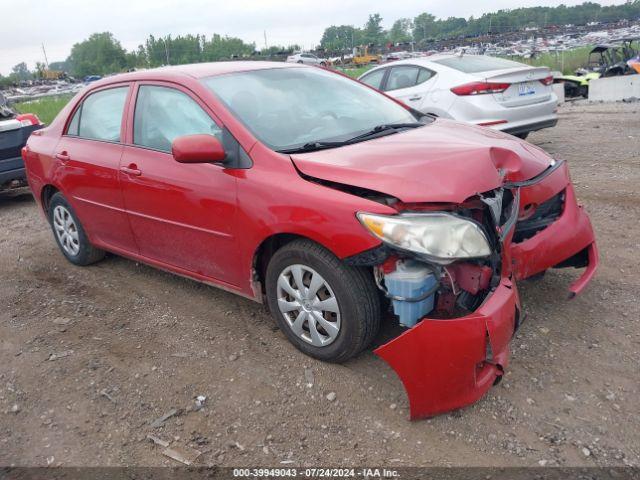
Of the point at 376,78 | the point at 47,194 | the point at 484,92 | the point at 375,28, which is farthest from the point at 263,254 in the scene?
the point at 375,28

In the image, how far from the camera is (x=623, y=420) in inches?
103

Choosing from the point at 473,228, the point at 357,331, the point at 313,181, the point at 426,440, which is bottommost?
the point at 426,440

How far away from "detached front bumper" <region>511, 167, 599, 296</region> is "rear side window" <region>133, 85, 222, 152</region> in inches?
74.9

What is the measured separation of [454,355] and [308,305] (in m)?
0.92

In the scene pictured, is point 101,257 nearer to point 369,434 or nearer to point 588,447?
point 369,434

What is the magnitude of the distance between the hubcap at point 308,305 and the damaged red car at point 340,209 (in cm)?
1

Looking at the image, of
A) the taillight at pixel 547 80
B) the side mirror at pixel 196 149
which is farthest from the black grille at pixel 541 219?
the taillight at pixel 547 80

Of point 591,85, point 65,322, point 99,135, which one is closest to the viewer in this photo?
point 65,322

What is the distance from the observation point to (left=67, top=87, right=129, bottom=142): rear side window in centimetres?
422

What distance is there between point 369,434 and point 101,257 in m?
3.37

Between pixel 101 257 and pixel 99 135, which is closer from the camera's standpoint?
pixel 99 135

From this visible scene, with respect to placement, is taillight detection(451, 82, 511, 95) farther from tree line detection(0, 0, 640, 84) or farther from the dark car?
tree line detection(0, 0, 640, 84)

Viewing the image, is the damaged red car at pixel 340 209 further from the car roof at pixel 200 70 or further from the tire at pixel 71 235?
the tire at pixel 71 235

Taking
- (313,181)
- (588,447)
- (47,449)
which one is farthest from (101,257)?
(588,447)
